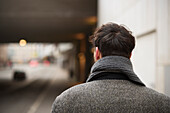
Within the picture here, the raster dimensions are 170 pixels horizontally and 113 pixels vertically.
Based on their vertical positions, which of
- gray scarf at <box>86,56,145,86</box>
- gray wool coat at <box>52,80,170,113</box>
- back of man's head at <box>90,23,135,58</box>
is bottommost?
gray wool coat at <box>52,80,170,113</box>

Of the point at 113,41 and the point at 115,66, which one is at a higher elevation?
the point at 113,41

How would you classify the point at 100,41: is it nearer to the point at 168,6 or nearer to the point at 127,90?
the point at 127,90

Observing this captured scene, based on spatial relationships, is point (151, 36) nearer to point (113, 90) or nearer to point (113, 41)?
point (113, 41)

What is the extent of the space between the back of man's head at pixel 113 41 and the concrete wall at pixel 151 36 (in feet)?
6.70

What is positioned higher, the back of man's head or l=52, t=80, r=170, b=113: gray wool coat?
the back of man's head

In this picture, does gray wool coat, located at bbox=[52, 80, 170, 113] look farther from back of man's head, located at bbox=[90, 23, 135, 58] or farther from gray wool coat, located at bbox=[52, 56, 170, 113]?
back of man's head, located at bbox=[90, 23, 135, 58]

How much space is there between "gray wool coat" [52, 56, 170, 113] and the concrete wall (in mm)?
2103

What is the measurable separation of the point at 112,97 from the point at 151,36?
3141 mm

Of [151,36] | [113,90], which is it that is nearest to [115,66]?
[113,90]

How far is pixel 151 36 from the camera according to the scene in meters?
4.23

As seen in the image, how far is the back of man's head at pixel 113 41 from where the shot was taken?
58.1 inches

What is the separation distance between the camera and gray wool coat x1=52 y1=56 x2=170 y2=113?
4.51 feet

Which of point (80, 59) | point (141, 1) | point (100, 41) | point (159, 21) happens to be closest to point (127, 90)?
point (100, 41)

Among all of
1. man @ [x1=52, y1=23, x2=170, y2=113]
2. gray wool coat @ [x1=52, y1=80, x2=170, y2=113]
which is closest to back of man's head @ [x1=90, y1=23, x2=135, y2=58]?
man @ [x1=52, y1=23, x2=170, y2=113]
